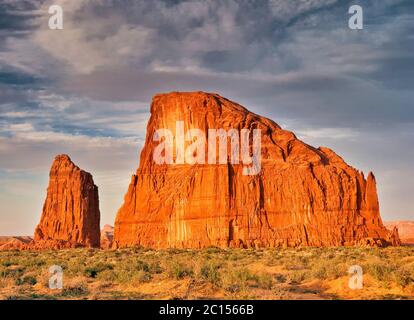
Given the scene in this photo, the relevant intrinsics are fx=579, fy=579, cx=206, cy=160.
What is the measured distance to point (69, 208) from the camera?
125 meters

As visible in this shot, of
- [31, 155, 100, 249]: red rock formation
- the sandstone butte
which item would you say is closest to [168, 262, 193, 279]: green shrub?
the sandstone butte

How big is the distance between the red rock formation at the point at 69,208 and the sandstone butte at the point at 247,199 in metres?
22.6

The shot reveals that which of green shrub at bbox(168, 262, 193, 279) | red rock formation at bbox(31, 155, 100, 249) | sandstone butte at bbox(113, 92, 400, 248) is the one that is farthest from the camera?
red rock formation at bbox(31, 155, 100, 249)

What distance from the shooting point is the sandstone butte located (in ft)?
309

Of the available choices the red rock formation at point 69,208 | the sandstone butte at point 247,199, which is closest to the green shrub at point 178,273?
the sandstone butte at point 247,199

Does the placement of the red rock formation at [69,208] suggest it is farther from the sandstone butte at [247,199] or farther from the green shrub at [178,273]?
the green shrub at [178,273]

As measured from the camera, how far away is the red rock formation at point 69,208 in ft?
404

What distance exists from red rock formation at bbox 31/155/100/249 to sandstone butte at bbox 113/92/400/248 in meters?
22.6

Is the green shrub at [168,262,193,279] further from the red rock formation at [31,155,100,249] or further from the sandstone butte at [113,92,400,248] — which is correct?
the red rock formation at [31,155,100,249]

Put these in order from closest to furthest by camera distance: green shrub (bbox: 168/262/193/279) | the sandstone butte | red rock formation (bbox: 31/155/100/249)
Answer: green shrub (bbox: 168/262/193/279), the sandstone butte, red rock formation (bbox: 31/155/100/249)

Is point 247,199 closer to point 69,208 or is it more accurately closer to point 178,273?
point 69,208
